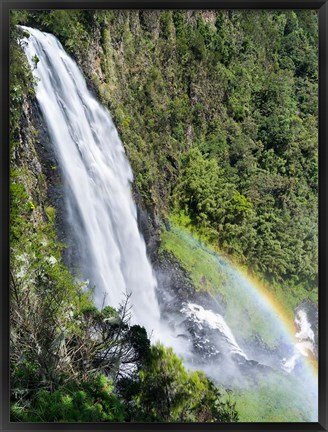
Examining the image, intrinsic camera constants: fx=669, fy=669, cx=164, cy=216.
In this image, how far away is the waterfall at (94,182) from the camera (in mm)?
3814

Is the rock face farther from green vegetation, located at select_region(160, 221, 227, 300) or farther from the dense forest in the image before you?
green vegetation, located at select_region(160, 221, 227, 300)

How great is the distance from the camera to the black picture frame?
345 cm

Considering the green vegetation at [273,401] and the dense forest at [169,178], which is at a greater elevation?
the dense forest at [169,178]

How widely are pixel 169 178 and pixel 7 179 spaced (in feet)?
3.38

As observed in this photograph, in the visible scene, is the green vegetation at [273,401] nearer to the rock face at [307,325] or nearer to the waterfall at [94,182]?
the rock face at [307,325]

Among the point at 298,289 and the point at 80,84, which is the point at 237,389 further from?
the point at 80,84

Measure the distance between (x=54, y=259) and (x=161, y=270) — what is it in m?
0.64

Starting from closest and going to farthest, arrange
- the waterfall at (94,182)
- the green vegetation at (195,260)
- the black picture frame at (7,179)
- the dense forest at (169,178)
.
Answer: the black picture frame at (7,179)
the dense forest at (169,178)
the waterfall at (94,182)
the green vegetation at (195,260)

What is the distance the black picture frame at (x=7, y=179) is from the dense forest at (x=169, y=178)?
13cm

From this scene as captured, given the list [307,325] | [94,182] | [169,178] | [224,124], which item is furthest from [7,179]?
[307,325]

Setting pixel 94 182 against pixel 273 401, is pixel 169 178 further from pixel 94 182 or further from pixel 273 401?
pixel 273 401

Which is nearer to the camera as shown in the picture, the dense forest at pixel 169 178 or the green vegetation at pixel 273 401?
the dense forest at pixel 169 178

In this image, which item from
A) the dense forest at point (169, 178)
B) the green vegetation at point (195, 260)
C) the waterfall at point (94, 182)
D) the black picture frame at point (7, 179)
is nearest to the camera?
the black picture frame at point (7, 179)

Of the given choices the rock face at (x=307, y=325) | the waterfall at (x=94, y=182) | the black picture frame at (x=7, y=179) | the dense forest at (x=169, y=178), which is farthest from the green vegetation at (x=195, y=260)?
the black picture frame at (x=7, y=179)
